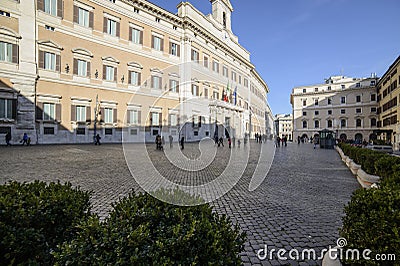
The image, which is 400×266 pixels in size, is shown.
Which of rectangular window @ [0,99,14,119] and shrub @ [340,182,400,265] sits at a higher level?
rectangular window @ [0,99,14,119]

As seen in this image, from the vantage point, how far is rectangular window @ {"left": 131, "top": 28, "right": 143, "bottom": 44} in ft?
93.4

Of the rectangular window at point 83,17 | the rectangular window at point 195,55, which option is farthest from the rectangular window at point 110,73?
the rectangular window at point 195,55

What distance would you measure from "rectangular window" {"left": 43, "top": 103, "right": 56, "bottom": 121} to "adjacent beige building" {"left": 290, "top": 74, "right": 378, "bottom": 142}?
214ft

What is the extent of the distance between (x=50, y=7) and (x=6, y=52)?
21.3 ft

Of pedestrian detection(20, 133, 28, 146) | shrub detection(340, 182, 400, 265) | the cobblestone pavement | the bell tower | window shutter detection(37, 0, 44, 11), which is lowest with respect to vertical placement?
the cobblestone pavement

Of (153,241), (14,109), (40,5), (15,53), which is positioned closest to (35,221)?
(153,241)

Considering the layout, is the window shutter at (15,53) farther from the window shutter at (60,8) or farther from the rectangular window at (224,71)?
the rectangular window at (224,71)

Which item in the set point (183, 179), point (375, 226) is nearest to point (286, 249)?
point (375, 226)

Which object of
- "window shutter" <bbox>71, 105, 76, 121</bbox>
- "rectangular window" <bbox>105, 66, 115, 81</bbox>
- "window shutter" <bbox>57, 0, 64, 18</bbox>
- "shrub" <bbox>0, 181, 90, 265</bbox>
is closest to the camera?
"shrub" <bbox>0, 181, 90, 265</bbox>

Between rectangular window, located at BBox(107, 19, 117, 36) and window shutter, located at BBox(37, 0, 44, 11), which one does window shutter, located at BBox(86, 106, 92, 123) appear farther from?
window shutter, located at BBox(37, 0, 44, 11)

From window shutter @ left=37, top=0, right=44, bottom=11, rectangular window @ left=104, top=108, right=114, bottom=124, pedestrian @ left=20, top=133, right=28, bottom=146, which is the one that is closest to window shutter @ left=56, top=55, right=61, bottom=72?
window shutter @ left=37, top=0, right=44, bottom=11

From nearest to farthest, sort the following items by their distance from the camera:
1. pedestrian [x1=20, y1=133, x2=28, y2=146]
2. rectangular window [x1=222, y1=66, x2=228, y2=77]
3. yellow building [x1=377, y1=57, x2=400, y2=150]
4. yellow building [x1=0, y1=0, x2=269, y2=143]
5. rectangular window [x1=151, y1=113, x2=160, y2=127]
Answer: yellow building [x1=0, y1=0, x2=269, y2=143] → pedestrian [x1=20, y1=133, x2=28, y2=146] → rectangular window [x1=151, y1=113, x2=160, y2=127] → rectangular window [x1=222, y1=66, x2=228, y2=77] → yellow building [x1=377, y1=57, x2=400, y2=150]

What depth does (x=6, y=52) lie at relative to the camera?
19.8 metres

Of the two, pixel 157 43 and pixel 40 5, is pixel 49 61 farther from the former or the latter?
pixel 157 43
